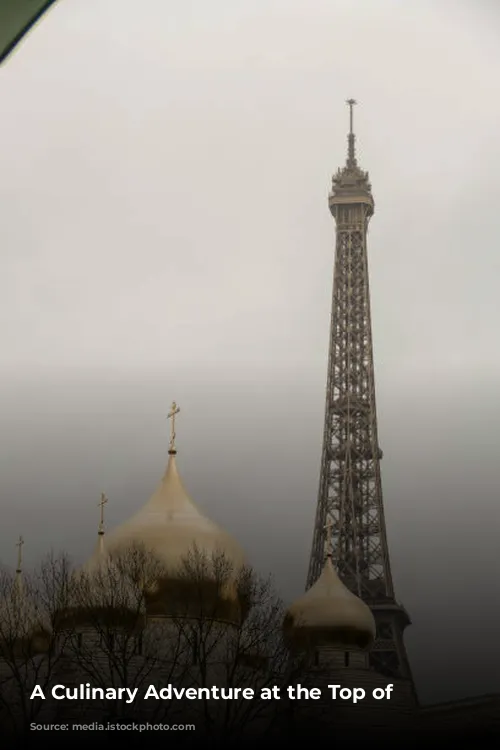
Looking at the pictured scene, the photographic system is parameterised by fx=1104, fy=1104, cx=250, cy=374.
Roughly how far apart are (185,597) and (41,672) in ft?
4.40

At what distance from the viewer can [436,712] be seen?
405 inches

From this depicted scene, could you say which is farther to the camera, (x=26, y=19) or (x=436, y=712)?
(x=436, y=712)

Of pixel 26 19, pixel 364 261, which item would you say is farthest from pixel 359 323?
pixel 26 19

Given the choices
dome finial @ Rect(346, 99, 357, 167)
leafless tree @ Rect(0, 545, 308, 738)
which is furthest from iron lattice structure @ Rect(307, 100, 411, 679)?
leafless tree @ Rect(0, 545, 308, 738)

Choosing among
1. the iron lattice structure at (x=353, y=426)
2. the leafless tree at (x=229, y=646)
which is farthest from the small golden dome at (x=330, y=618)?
the iron lattice structure at (x=353, y=426)

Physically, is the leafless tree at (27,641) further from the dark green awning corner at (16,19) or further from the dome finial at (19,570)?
the dark green awning corner at (16,19)

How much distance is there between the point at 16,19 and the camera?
4.89 feet

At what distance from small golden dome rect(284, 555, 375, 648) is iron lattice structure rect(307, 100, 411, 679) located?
3.85 meters

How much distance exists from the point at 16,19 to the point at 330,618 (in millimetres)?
9567

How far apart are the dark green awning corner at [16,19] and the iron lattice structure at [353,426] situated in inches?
530

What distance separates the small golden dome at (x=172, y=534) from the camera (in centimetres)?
991

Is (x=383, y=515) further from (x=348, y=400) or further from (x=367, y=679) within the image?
(x=367, y=679)

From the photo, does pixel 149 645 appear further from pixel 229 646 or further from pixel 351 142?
pixel 351 142

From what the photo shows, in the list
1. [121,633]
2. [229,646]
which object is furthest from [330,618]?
[121,633]
